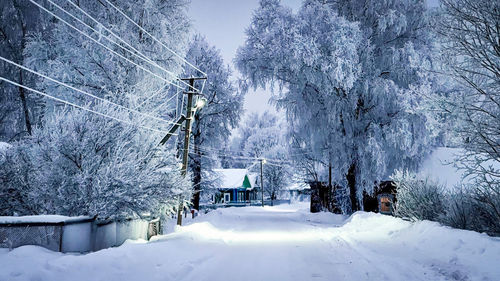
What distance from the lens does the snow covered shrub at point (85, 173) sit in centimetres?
747

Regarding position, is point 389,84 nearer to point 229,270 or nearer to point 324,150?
point 324,150

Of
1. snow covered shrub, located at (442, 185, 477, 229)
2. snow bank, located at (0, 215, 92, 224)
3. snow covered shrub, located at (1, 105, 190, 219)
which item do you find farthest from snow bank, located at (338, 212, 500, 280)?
snow bank, located at (0, 215, 92, 224)

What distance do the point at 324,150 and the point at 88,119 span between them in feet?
39.0

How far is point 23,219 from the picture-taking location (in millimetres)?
6062

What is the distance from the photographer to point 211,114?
1025 inches

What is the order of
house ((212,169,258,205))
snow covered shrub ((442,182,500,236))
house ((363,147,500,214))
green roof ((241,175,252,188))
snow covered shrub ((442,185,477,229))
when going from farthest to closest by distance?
green roof ((241,175,252,188)) < house ((212,169,258,205)) < house ((363,147,500,214)) < snow covered shrub ((442,185,477,229)) < snow covered shrub ((442,182,500,236))

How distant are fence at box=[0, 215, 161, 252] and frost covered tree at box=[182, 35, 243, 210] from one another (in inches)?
696

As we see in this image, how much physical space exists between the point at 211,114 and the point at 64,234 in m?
20.2

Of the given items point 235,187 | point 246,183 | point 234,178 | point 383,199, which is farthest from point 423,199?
point 246,183

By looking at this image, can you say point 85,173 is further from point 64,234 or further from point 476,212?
point 476,212

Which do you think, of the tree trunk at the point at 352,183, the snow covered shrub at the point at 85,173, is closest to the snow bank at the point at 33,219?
the snow covered shrub at the point at 85,173

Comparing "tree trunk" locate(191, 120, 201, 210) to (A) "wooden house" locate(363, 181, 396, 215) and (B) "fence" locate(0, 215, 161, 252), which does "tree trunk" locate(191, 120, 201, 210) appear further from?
(B) "fence" locate(0, 215, 161, 252)

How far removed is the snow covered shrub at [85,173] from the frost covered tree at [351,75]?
9.50 m

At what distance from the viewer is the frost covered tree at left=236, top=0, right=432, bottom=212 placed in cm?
1495
